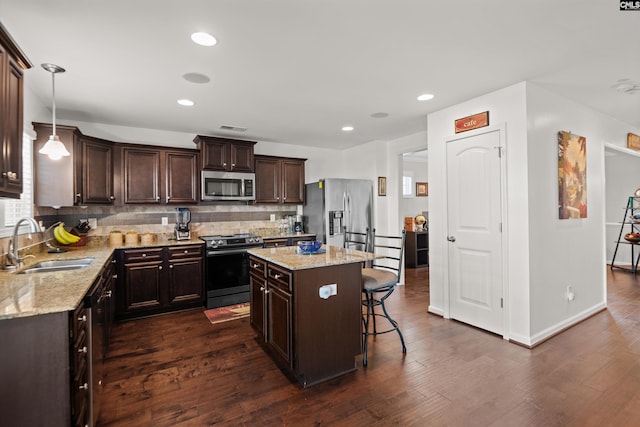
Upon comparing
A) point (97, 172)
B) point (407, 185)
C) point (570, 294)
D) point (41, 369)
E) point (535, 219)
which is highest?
point (407, 185)

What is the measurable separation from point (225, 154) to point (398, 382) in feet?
12.1

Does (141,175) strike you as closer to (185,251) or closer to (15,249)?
(185,251)

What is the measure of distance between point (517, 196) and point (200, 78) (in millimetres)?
3162

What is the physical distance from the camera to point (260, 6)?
181 cm

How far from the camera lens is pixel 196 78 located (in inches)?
109

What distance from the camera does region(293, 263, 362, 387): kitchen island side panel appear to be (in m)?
2.27

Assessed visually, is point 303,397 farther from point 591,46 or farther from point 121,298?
point 591,46

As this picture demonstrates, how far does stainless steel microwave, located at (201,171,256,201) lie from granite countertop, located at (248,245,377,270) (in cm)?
187

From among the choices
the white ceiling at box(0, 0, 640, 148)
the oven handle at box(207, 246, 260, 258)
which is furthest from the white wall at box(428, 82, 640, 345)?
the oven handle at box(207, 246, 260, 258)

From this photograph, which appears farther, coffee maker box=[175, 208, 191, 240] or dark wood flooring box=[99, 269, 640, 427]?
coffee maker box=[175, 208, 191, 240]

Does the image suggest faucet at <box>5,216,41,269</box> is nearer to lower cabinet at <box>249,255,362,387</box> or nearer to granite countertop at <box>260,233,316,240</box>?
lower cabinet at <box>249,255,362,387</box>

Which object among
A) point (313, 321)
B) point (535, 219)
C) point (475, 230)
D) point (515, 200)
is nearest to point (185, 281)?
point (313, 321)

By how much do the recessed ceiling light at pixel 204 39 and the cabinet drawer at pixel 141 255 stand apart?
2640 mm

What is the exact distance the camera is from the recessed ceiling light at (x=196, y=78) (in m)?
2.71
